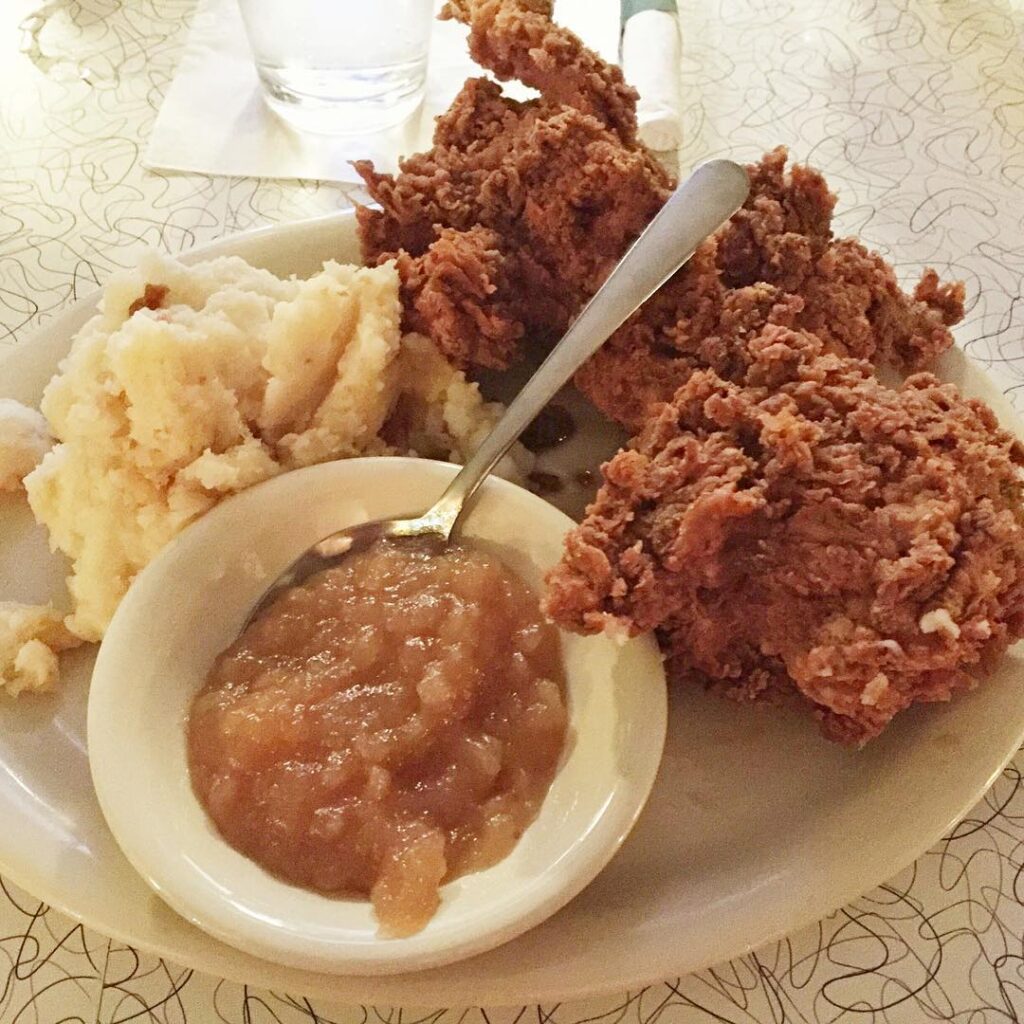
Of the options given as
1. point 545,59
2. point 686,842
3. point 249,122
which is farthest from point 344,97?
point 686,842

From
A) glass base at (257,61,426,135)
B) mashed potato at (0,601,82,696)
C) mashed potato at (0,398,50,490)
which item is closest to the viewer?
mashed potato at (0,601,82,696)

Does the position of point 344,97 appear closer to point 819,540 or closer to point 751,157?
point 751,157

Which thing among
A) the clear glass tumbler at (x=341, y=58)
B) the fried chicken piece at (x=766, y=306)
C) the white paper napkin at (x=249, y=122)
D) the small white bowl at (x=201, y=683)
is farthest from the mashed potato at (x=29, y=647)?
the clear glass tumbler at (x=341, y=58)

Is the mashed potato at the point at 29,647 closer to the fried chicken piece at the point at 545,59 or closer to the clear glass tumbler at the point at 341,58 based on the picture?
the fried chicken piece at the point at 545,59

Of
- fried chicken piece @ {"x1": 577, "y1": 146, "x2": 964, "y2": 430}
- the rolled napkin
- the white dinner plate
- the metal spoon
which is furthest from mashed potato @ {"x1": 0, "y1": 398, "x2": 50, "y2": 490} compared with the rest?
the rolled napkin

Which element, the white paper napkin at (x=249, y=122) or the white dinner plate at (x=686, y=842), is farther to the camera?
the white paper napkin at (x=249, y=122)

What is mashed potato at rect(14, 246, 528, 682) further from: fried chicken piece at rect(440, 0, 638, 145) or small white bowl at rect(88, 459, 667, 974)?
fried chicken piece at rect(440, 0, 638, 145)
